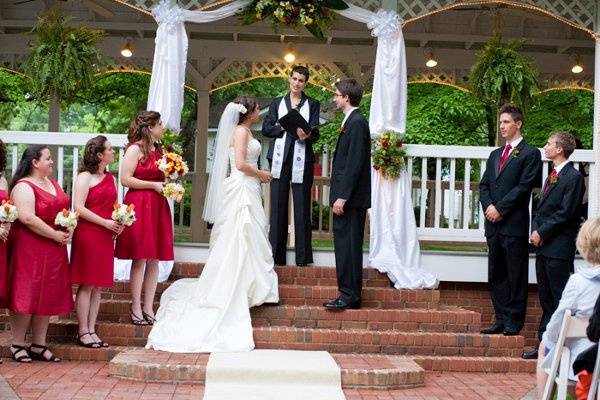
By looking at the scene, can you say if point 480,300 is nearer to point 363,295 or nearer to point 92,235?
point 363,295

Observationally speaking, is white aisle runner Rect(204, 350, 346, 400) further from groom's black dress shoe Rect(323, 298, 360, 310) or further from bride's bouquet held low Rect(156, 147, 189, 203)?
bride's bouquet held low Rect(156, 147, 189, 203)

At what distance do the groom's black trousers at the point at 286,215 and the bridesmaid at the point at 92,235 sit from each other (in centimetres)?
188

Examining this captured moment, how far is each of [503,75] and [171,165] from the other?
399 cm

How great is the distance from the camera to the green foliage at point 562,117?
18.7 m

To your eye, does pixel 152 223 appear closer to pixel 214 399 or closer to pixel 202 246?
pixel 202 246

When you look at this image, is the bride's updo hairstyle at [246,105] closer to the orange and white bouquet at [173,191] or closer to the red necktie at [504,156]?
the orange and white bouquet at [173,191]

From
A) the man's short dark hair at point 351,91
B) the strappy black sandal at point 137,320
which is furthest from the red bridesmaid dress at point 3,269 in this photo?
the man's short dark hair at point 351,91

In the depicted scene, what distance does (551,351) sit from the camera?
17.9ft

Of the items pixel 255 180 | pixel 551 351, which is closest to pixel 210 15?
pixel 255 180

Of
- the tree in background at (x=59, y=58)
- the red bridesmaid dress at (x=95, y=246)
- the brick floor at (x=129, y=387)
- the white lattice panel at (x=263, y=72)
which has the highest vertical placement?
the white lattice panel at (x=263, y=72)

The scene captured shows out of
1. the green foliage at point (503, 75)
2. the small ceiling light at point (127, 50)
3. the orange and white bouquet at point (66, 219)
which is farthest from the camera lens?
the small ceiling light at point (127, 50)

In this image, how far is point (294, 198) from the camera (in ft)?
31.4

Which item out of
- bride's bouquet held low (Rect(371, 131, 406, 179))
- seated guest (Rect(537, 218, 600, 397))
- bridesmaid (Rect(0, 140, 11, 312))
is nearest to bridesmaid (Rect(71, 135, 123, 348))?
bridesmaid (Rect(0, 140, 11, 312))

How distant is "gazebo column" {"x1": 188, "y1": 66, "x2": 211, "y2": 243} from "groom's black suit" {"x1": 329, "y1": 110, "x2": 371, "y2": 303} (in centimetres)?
628
